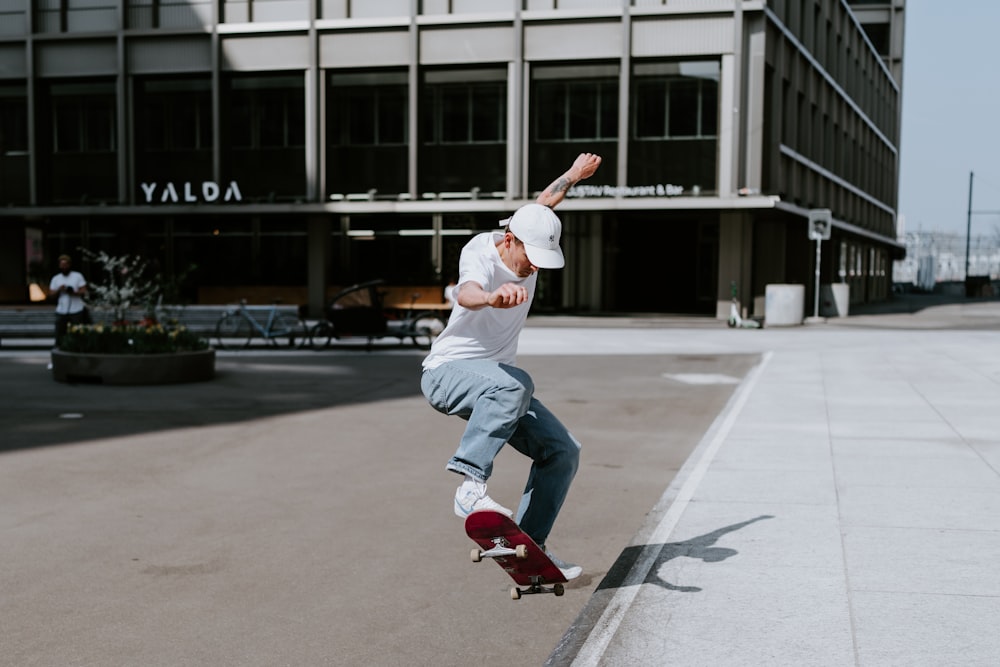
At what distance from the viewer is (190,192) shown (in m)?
33.8

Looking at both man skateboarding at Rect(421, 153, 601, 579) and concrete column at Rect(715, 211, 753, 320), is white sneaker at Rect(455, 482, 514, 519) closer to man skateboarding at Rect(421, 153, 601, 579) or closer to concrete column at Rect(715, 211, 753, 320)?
man skateboarding at Rect(421, 153, 601, 579)

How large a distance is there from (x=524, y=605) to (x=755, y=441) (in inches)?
189

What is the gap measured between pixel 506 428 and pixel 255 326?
59.3ft

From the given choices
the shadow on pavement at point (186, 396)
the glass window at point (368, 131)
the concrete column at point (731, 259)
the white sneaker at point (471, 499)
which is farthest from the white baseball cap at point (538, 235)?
the glass window at point (368, 131)

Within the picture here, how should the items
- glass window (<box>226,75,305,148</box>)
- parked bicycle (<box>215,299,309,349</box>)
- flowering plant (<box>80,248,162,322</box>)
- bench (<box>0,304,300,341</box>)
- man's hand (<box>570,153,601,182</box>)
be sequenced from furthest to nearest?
glass window (<box>226,75,305,148</box>)
bench (<box>0,304,300,341</box>)
parked bicycle (<box>215,299,309,349</box>)
flowering plant (<box>80,248,162,322</box>)
man's hand (<box>570,153,601,182</box>)

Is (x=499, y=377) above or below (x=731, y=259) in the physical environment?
below

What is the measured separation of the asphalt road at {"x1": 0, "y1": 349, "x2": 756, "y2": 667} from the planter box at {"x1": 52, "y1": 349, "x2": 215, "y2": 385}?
1.50 m

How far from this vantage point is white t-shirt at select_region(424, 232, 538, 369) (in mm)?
4520

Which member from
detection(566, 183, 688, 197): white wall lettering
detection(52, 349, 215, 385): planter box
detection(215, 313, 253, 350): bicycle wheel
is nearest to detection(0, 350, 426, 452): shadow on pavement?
detection(52, 349, 215, 385): planter box

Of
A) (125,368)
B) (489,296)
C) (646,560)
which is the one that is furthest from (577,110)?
(489,296)

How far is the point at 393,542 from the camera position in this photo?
20.5 ft

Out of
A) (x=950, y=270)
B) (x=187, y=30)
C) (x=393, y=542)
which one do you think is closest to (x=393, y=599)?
(x=393, y=542)

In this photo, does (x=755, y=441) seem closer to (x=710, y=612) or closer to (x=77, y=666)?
(x=710, y=612)

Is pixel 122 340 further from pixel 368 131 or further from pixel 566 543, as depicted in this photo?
pixel 368 131
